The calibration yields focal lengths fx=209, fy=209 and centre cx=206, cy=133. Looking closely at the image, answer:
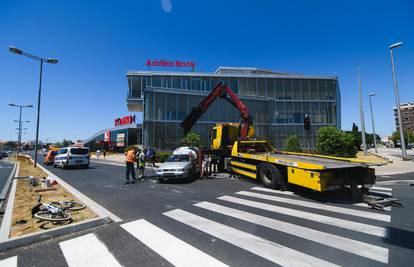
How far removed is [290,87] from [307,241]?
4041cm

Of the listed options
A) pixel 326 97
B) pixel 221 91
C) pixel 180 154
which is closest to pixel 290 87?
pixel 326 97

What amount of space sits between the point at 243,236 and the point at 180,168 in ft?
22.3

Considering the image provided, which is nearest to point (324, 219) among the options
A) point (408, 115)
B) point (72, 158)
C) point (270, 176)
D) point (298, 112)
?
point (270, 176)

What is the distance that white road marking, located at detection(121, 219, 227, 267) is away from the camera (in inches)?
126

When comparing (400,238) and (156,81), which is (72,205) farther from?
(156,81)

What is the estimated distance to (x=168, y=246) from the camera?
3736 millimetres

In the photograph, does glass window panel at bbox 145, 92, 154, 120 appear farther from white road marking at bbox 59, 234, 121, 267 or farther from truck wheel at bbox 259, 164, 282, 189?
white road marking at bbox 59, 234, 121, 267

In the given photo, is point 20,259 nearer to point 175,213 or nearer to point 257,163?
point 175,213

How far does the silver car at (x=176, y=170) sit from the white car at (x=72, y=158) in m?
11.4

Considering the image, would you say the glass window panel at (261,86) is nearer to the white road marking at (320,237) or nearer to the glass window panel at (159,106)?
the glass window panel at (159,106)

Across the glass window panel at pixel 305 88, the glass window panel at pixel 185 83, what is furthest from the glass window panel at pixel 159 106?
the glass window panel at pixel 305 88

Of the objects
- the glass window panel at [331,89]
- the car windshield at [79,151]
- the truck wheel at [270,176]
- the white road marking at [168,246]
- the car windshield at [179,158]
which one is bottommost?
the white road marking at [168,246]

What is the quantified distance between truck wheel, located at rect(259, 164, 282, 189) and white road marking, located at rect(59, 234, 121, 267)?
6.63 metres

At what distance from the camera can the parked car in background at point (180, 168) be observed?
34.6ft
